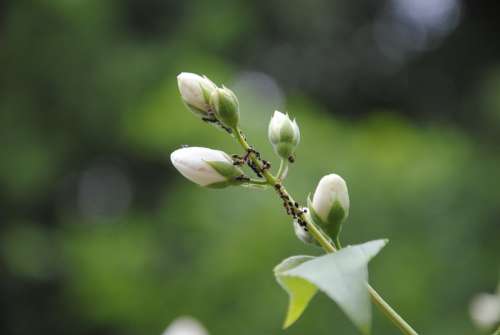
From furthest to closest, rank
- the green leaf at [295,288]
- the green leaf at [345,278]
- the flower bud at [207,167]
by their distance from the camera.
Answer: the flower bud at [207,167]
the green leaf at [295,288]
the green leaf at [345,278]

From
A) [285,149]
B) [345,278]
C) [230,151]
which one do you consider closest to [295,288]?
[345,278]

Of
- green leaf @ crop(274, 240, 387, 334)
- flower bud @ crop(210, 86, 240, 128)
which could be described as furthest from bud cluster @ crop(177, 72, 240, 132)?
green leaf @ crop(274, 240, 387, 334)

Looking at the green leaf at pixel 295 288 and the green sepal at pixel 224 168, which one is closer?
the green leaf at pixel 295 288

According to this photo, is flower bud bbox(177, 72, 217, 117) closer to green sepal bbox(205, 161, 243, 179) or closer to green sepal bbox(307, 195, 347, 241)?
green sepal bbox(205, 161, 243, 179)

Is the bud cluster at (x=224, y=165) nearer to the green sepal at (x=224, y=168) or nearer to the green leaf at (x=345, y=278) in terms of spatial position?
the green sepal at (x=224, y=168)

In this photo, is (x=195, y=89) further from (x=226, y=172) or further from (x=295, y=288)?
(x=295, y=288)

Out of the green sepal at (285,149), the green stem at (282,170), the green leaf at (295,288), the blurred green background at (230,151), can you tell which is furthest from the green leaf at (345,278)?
the blurred green background at (230,151)

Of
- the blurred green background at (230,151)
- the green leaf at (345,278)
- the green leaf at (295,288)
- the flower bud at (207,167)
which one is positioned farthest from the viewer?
the blurred green background at (230,151)
